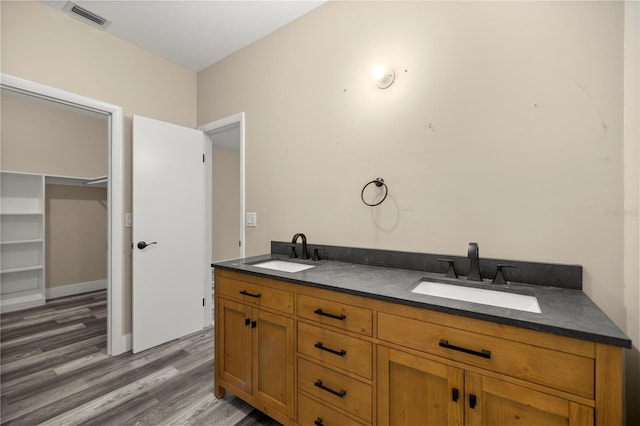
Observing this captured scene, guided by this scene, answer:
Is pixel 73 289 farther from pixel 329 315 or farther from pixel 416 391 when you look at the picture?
pixel 416 391

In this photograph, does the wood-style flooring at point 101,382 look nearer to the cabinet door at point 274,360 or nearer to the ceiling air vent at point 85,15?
the cabinet door at point 274,360

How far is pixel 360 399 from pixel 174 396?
1.43 meters

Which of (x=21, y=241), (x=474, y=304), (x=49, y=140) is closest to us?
(x=474, y=304)

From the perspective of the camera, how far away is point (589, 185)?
1.26 metres

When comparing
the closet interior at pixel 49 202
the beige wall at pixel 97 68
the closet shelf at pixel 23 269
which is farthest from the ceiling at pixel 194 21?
the closet shelf at pixel 23 269

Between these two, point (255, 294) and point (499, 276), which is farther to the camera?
point (255, 294)

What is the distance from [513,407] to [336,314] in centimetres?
72

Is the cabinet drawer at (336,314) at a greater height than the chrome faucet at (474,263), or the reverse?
the chrome faucet at (474,263)

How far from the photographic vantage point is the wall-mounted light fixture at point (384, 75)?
1797mm

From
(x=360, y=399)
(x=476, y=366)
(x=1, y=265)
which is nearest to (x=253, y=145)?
(x=360, y=399)

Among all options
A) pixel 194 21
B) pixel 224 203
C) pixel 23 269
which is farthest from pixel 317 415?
pixel 224 203

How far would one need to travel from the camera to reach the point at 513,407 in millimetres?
917

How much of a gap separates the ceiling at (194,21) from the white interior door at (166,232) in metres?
0.76

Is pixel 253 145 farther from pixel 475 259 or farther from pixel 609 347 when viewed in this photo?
pixel 609 347
